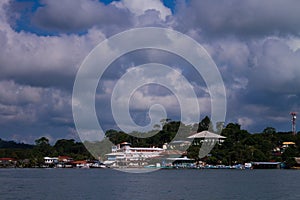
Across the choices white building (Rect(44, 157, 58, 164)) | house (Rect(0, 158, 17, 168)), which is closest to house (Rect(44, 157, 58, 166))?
white building (Rect(44, 157, 58, 164))

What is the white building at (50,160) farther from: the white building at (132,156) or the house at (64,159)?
the white building at (132,156)

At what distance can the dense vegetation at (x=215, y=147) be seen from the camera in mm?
106438

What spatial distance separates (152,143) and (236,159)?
1611 inches

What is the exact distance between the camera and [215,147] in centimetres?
11638

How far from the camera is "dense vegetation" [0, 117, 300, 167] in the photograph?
10644cm

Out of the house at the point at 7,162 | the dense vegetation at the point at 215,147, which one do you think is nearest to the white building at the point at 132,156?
the dense vegetation at the point at 215,147

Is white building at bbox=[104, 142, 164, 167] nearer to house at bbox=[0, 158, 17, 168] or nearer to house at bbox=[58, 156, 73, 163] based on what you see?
→ house at bbox=[58, 156, 73, 163]

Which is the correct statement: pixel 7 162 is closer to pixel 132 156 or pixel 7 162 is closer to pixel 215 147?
pixel 132 156

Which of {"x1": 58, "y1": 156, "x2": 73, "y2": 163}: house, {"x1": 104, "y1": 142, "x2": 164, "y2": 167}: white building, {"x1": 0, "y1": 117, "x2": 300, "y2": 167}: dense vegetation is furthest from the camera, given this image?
{"x1": 58, "y1": 156, "x2": 73, "y2": 163}: house

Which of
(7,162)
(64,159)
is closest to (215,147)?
(64,159)

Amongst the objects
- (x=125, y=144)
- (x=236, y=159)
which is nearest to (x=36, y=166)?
(x=125, y=144)

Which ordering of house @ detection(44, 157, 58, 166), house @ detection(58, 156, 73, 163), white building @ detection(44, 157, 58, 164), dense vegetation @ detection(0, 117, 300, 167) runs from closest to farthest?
dense vegetation @ detection(0, 117, 300, 167)
house @ detection(58, 156, 73, 163)
house @ detection(44, 157, 58, 166)
white building @ detection(44, 157, 58, 164)

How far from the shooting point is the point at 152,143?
143750 mm

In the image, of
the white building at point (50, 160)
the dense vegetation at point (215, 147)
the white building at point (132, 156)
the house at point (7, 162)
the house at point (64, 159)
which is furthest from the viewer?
the house at point (7, 162)
